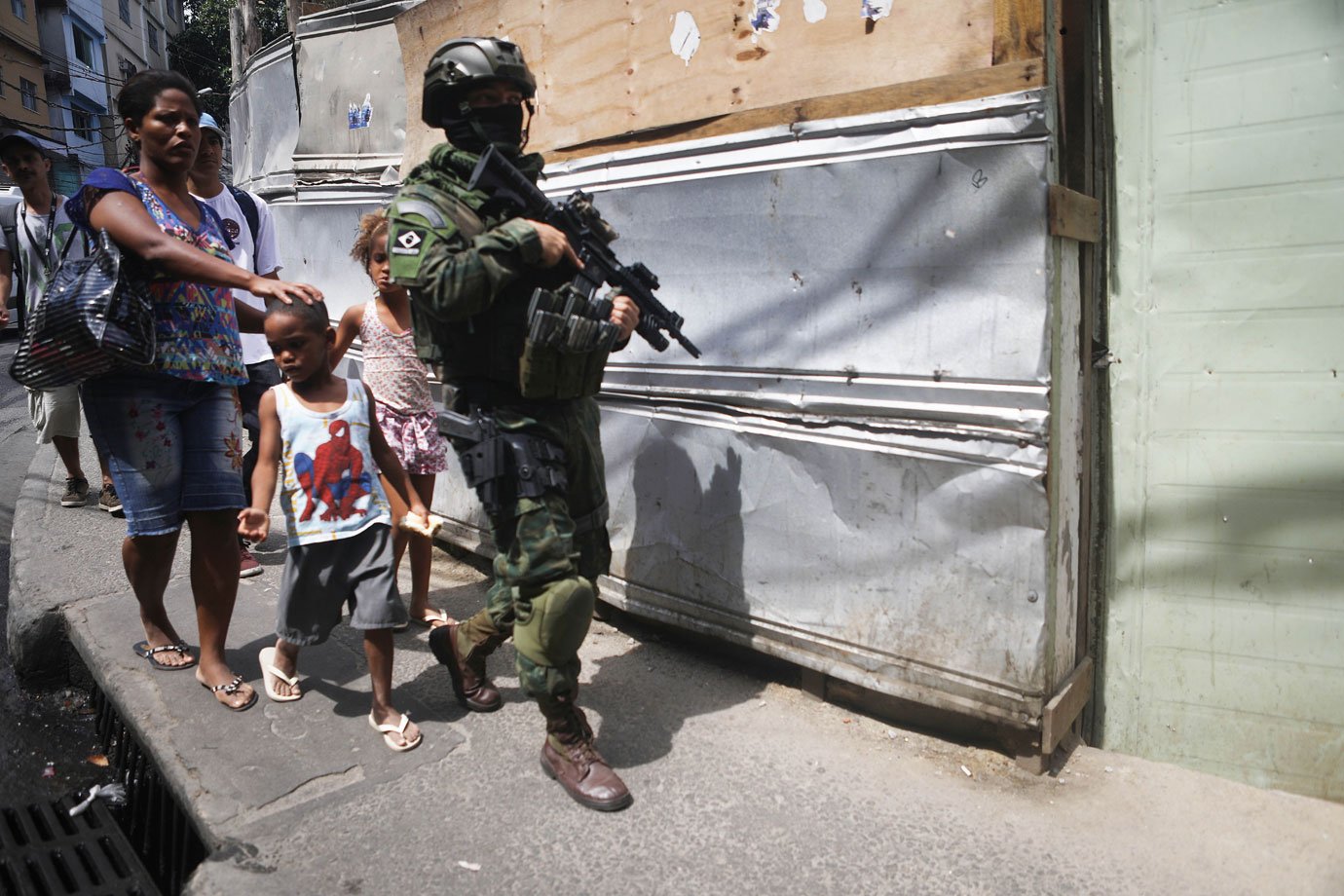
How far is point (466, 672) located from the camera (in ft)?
9.94

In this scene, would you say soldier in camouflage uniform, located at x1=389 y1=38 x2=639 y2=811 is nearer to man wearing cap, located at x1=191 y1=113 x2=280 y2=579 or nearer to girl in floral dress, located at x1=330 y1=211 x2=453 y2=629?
girl in floral dress, located at x1=330 y1=211 x2=453 y2=629

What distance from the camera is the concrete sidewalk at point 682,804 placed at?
2246 millimetres

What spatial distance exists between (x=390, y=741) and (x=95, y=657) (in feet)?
4.66

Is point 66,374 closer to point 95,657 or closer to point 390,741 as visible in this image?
point 95,657

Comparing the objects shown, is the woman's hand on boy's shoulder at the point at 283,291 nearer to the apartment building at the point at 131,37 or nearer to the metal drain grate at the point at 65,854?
the metal drain grate at the point at 65,854

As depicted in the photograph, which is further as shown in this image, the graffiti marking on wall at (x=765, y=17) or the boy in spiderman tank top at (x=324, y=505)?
the graffiti marking on wall at (x=765, y=17)

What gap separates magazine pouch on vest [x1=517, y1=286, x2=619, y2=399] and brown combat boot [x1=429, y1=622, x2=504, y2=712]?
0.95 metres

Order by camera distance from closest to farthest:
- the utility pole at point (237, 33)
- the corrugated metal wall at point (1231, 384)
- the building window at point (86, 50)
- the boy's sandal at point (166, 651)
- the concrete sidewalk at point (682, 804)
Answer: the concrete sidewalk at point (682, 804) < the corrugated metal wall at point (1231, 384) < the boy's sandal at point (166, 651) < the utility pole at point (237, 33) < the building window at point (86, 50)

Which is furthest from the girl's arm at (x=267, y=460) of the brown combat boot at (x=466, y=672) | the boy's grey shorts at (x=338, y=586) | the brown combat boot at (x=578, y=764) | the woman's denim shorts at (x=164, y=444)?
the brown combat boot at (x=578, y=764)

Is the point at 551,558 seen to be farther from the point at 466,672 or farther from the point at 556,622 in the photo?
the point at 466,672

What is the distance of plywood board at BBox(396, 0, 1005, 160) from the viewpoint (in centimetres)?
264

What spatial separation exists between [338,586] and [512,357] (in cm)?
93

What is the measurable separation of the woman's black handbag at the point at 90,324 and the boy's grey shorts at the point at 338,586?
2.50 feet

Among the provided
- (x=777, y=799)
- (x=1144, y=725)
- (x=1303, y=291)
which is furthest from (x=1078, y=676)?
(x=1303, y=291)
